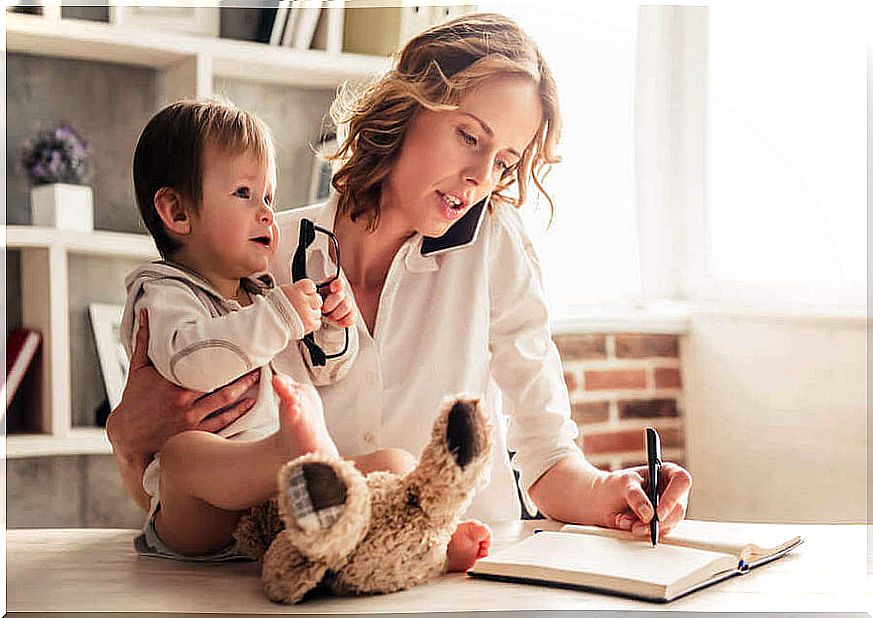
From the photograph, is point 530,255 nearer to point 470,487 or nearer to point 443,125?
point 443,125

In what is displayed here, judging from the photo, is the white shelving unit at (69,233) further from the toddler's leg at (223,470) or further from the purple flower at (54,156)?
the toddler's leg at (223,470)

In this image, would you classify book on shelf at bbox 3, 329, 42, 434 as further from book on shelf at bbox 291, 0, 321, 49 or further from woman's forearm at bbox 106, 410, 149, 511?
woman's forearm at bbox 106, 410, 149, 511

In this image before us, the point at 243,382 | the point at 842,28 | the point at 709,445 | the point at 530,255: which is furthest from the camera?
the point at 709,445

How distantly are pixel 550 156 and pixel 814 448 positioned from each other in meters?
1.03

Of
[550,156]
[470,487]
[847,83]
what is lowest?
[470,487]

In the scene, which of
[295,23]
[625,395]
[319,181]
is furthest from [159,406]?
[625,395]

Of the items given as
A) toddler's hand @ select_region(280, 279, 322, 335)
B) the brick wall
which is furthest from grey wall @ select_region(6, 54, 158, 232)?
toddler's hand @ select_region(280, 279, 322, 335)

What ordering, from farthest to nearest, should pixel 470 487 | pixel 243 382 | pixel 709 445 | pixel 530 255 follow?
pixel 709 445
pixel 530 255
pixel 243 382
pixel 470 487

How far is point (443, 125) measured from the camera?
916 mm

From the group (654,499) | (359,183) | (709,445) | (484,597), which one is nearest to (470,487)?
(484,597)

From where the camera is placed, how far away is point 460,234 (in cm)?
100

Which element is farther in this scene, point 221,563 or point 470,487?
point 221,563

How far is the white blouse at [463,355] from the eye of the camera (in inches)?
37.5

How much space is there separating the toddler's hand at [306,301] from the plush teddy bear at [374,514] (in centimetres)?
13
